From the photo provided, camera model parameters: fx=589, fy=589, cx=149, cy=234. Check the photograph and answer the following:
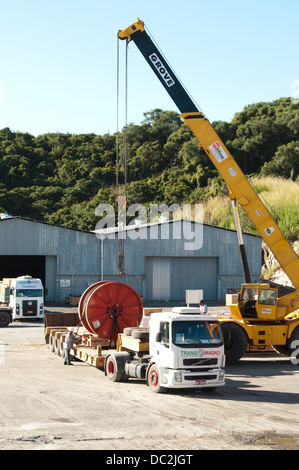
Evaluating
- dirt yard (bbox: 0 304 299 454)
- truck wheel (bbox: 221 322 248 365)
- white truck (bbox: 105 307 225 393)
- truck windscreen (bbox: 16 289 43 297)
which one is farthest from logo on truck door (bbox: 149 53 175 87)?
truck windscreen (bbox: 16 289 43 297)

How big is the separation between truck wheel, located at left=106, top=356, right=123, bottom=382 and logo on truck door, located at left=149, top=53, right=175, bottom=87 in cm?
1202

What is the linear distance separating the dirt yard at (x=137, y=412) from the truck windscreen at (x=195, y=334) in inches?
59.8

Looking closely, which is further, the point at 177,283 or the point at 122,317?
the point at 177,283

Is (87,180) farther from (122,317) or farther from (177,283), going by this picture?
(122,317)

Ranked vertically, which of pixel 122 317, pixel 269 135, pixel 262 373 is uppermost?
pixel 269 135

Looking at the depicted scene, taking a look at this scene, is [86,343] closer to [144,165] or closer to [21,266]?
[21,266]

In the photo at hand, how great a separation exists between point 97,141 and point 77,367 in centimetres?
8582

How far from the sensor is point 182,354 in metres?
16.3

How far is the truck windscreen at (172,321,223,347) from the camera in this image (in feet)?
54.5

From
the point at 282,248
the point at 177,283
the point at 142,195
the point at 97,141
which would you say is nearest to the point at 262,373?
the point at 282,248

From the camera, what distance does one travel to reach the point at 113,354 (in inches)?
747

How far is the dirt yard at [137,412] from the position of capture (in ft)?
38.5

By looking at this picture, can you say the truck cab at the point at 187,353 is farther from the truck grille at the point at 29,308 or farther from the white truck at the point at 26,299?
the truck grille at the point at 29,308

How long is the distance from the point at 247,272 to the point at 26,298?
18.7 m
